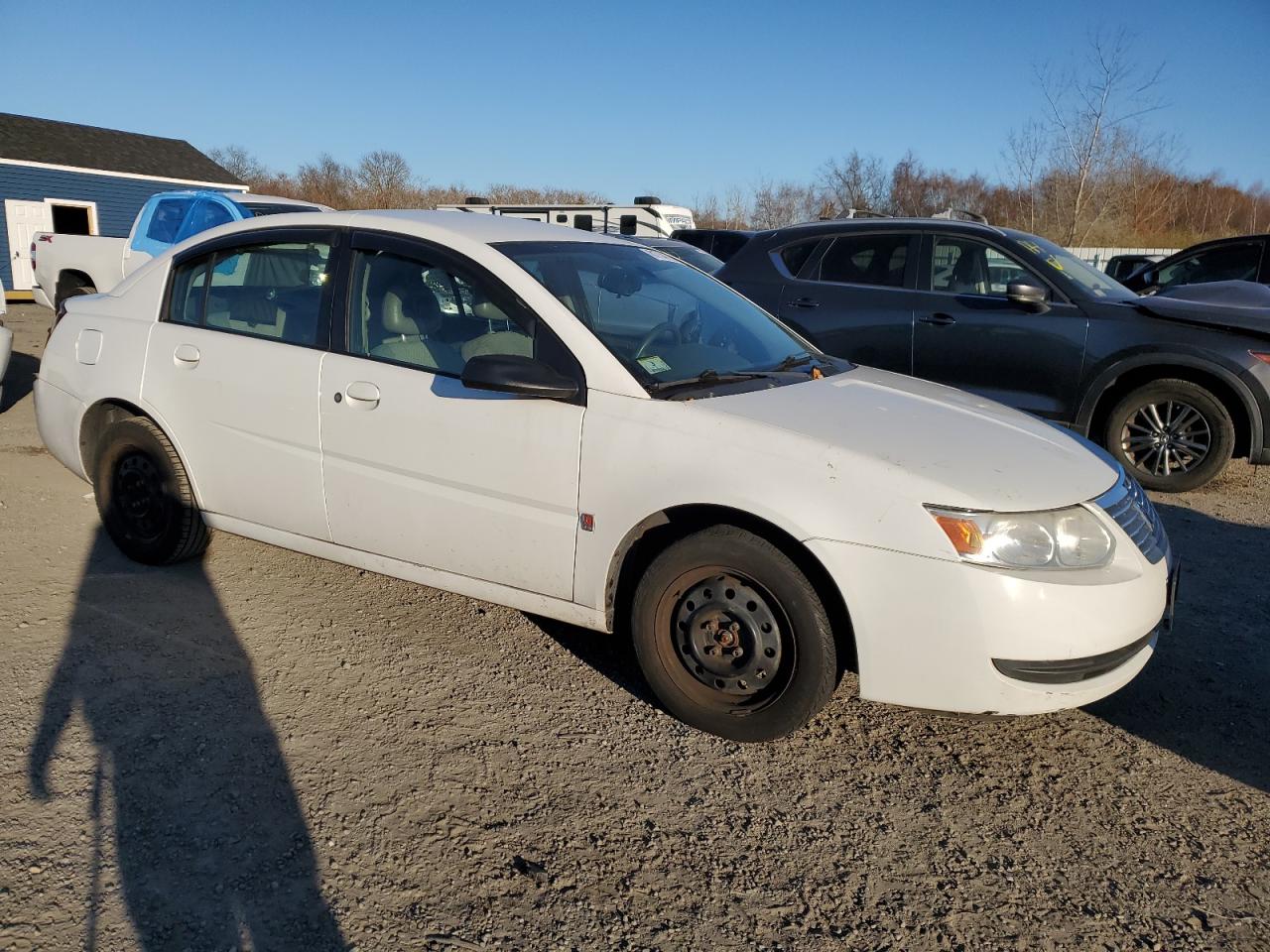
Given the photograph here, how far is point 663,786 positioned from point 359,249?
2.46 meters

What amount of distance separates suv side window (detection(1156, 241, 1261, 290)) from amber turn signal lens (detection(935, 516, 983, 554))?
335 inches

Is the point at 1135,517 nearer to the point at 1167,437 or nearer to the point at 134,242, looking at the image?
the point at 1167,437

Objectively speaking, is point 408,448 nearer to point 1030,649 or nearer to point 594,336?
point 594,336

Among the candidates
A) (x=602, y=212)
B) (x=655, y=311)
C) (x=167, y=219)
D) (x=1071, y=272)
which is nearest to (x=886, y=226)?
(x=1071, y=272)

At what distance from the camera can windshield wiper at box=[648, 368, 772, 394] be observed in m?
3.26

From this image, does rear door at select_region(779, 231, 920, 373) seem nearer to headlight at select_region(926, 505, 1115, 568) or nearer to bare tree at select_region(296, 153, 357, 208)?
headlight at select_region(926, 505, 1115, 568)

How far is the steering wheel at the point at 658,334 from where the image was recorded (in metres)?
3.46

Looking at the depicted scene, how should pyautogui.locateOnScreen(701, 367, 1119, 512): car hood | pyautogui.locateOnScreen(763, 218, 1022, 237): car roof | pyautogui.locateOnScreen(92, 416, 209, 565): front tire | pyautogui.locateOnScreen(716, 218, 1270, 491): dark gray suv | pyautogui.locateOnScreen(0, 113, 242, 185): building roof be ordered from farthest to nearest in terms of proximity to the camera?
pyautogui.locateOnScreen(0, 113, 242, 185): building roof → pyautogui.locateOnScreen(763, 218, 1022, 237): car roof → pyautogui.locateOnScreen(716, 218, 1270, 491): dark gray suv → pyautogui.locateOnScreen(92, 416, 209, 565): front tire → pyautogui.locateOnScreen(701, 367, 1119, 512): car hood

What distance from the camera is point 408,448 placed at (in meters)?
3.57

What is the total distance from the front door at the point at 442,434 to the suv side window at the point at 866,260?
4.30 meters

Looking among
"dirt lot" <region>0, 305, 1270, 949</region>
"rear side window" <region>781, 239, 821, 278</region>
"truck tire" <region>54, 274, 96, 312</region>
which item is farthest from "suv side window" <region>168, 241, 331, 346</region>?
"truck tire" <region>54, 274, 96, 312</region>

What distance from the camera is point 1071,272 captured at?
671cm

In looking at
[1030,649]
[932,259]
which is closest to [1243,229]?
[932,259]

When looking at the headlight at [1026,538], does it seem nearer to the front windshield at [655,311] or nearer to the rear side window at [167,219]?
the front windshield at [655,311]
